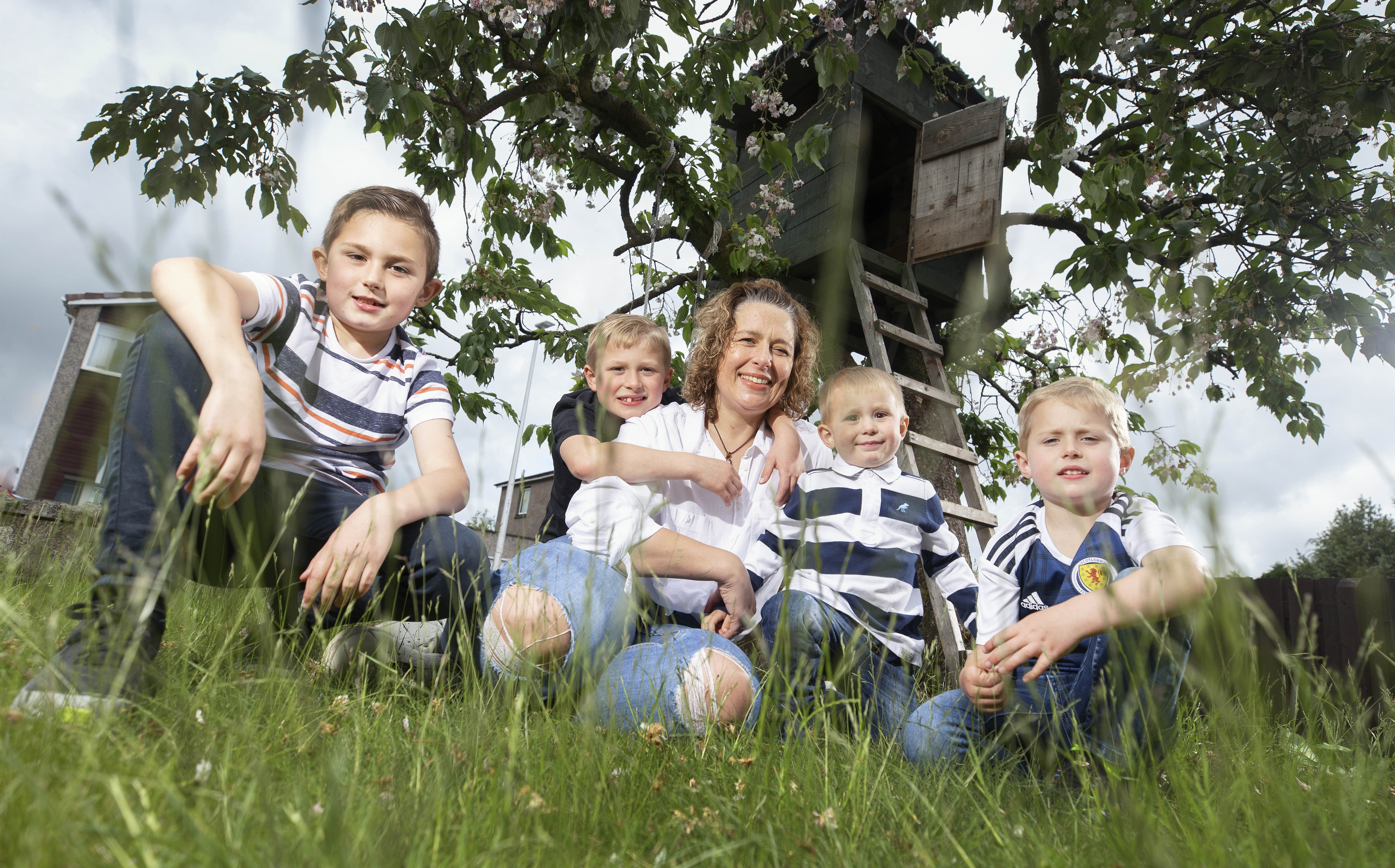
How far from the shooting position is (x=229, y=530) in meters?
1.75

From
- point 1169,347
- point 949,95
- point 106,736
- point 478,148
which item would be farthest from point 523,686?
point 949,95

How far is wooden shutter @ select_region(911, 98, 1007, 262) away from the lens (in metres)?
5.04

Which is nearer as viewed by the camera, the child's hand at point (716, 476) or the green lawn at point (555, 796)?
the green lawn at point (555, 796)

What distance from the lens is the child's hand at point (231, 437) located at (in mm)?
1381

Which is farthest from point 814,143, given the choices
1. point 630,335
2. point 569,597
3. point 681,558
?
point 569,597

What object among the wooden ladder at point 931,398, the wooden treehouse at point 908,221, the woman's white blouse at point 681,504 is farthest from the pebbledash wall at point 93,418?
the wooden ladder at point 931,398

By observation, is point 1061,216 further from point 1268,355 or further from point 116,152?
point 116,152

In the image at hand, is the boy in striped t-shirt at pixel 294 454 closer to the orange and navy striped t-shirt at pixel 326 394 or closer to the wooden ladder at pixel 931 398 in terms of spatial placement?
the orange and navy striped t-shirt at pixel 326 394

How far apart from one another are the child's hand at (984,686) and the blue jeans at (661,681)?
467 millimetres

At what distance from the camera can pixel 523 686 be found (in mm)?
1155

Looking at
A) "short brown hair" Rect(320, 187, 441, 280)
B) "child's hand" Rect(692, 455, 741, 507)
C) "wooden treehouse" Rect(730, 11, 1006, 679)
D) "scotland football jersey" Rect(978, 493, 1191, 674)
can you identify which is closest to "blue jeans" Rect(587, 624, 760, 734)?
"child's hand" Rect(692, 455, 741, 507)

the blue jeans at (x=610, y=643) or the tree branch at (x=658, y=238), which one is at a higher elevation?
the tree branch at (x=658, y=238)

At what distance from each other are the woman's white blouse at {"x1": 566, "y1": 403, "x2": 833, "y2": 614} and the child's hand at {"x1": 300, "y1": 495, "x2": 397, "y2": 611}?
0.49 meters

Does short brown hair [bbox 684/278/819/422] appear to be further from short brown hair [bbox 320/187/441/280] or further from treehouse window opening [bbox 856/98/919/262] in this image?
treehouse window opening [bbox 856/98/919/262]
